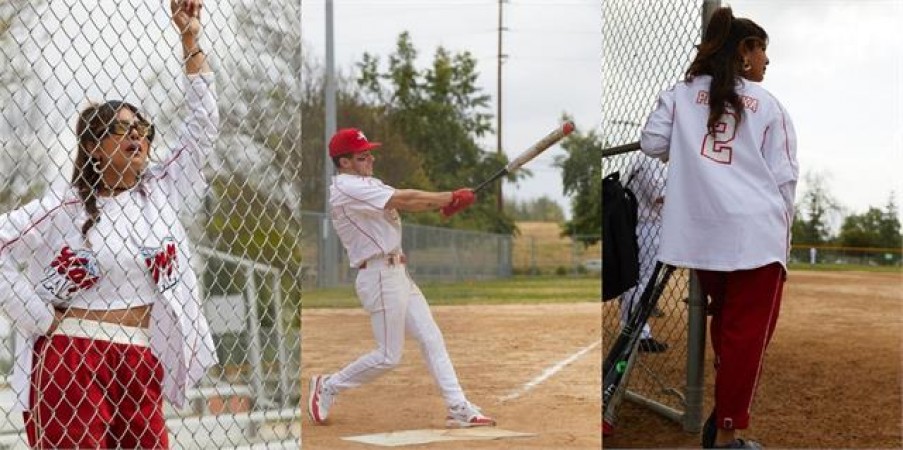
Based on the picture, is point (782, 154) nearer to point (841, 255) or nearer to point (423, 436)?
point (423, 436)

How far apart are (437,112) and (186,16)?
5.55ft

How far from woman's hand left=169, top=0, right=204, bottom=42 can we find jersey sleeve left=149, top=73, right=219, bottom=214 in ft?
0.46

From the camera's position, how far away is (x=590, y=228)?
602cm

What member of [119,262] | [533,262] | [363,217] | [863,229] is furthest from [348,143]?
[863,229]

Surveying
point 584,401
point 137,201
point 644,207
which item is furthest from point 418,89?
point 137,201

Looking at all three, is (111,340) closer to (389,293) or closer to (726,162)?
(389,293)

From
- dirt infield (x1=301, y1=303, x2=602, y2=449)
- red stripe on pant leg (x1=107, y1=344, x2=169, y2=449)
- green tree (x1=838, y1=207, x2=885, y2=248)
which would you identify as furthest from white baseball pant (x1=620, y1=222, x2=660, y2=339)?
Result: green tree (x1=838, y1=207, x2=885, y2=248)

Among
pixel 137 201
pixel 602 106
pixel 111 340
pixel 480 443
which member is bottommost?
pixel 480 443

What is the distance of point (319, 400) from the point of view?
14.2 ft

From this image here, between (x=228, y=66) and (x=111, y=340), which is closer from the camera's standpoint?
(x=111, y=340)

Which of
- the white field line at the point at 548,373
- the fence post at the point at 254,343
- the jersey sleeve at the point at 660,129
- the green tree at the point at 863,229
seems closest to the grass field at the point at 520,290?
the white field line at the point at 548,373

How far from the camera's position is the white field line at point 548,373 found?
4.84 m

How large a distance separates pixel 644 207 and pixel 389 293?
35.2 inches

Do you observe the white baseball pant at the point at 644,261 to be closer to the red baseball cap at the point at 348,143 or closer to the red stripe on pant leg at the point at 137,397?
the red baseball cap at the point at 348,143
